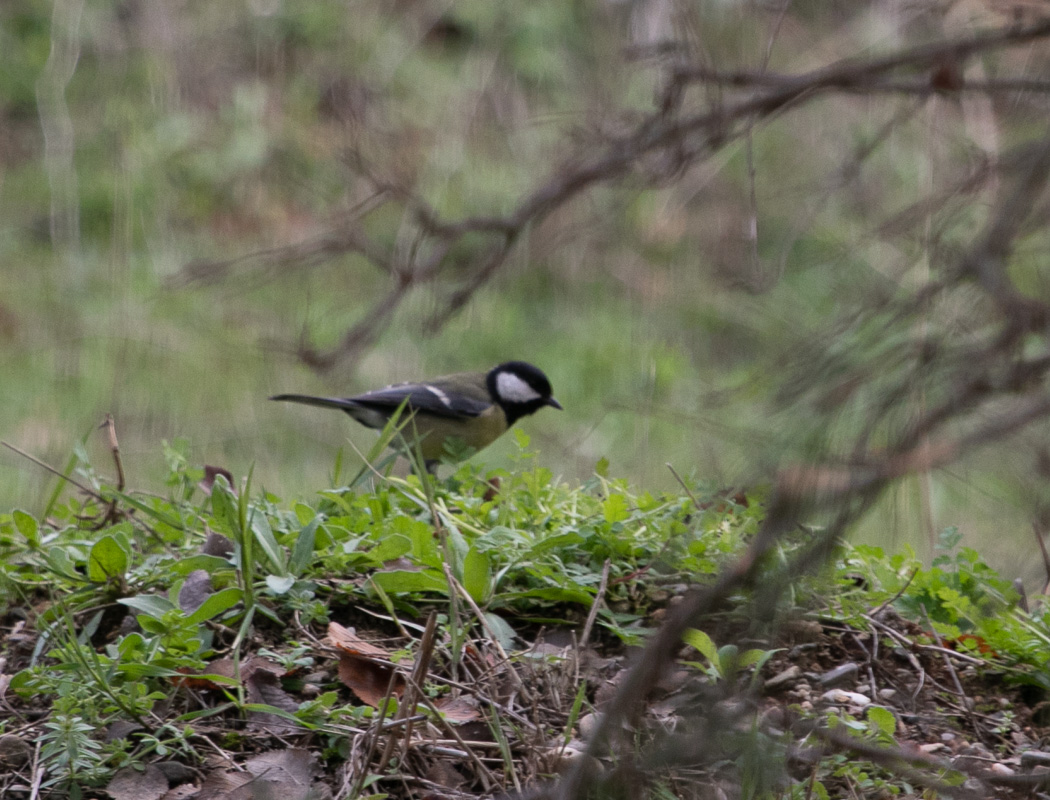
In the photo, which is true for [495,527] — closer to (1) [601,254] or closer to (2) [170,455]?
(2) [170,455]

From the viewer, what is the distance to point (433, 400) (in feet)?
18.3

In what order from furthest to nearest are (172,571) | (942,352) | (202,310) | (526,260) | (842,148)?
(202,310) < (842,148) < (172,571) < (526,260) < (942,352)

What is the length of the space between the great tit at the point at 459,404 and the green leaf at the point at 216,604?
110 inches

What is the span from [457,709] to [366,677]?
204 millimetres

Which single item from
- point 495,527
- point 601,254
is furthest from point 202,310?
point 495,527

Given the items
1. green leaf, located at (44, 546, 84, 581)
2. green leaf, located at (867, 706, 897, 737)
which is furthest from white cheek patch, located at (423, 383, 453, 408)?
green leaf, located at (867, 706, 897, 737)

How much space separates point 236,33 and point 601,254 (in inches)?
156

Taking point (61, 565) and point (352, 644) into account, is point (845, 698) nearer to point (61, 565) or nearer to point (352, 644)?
point (352, 644)

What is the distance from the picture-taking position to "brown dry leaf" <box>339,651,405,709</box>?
94.7 inches

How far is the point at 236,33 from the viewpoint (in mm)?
10031

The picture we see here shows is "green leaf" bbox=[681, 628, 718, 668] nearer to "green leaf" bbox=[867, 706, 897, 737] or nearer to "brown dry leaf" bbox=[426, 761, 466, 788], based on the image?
"green leaf" bbox=[867, 706, 897, 737]

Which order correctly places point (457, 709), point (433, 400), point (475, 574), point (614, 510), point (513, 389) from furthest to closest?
point (513, 389) < point (433, 400) < point (614, 510) < point (475, 574) < point (457, 709)

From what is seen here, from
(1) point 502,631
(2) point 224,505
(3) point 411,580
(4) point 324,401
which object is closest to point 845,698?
(1) point 502,631

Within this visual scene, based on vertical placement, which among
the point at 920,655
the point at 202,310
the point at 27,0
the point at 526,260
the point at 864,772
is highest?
the point at 27,0
